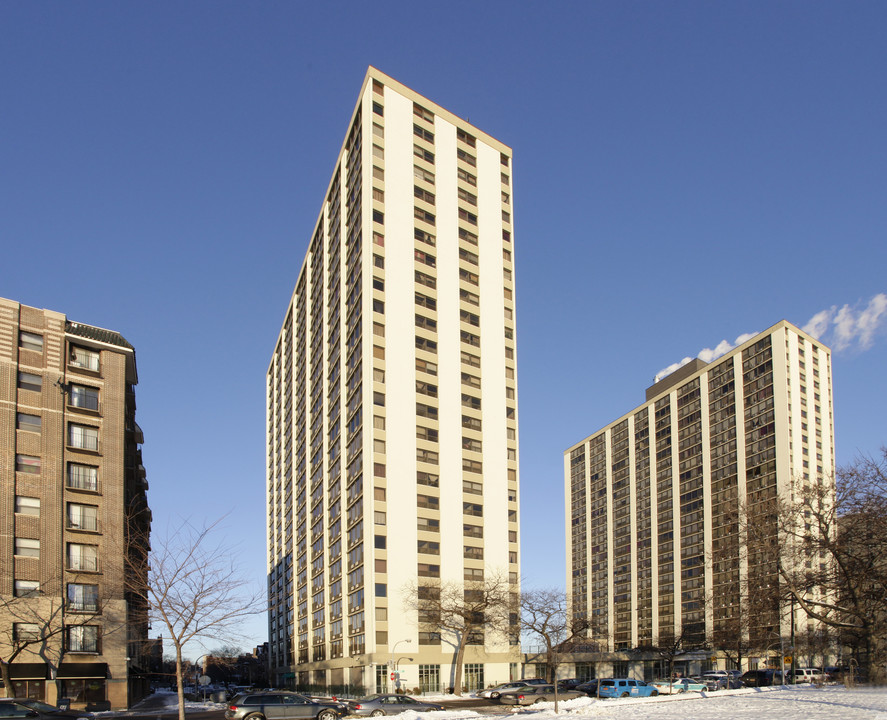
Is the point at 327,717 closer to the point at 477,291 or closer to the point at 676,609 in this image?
the point at 477,291

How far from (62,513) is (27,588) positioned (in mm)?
5740

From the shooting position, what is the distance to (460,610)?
79.4m

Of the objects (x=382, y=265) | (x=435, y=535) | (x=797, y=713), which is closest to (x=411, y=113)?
(x=382, y=265)

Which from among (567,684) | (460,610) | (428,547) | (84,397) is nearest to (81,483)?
(84,397)

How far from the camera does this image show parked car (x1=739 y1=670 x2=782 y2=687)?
2918 inches

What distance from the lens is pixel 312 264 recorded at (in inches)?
4793

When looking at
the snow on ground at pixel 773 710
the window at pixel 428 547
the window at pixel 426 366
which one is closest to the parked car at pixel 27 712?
the snow on ground at pixel 773 710

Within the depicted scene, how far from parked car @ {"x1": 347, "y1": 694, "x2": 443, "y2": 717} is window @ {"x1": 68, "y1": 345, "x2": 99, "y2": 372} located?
118 feet

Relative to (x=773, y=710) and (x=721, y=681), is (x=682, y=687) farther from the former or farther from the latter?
(x=773, y=710)

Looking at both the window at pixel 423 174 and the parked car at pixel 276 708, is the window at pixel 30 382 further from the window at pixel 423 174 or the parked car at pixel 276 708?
the window at pixel 423 174

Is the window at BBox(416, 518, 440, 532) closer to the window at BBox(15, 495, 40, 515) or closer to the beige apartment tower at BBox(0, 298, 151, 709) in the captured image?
the beige apartment tower at BBox(0, 298, 151, 709)

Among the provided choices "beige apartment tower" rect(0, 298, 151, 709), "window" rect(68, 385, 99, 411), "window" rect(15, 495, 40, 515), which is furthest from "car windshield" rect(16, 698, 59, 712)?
"window" rect(68, 385, 99, 411)

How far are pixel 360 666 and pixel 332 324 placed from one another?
139ft

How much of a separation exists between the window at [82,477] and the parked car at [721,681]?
181 feet
